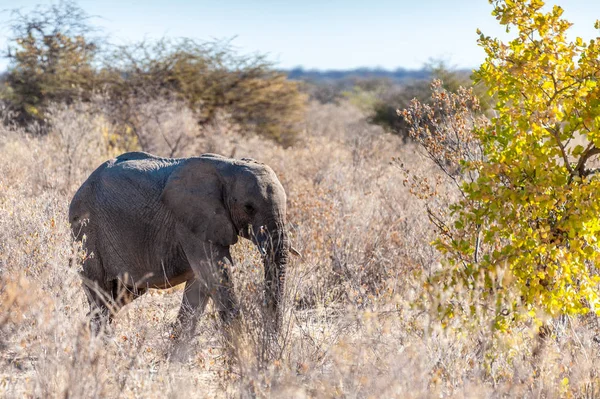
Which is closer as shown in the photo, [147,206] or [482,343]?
[482,343]

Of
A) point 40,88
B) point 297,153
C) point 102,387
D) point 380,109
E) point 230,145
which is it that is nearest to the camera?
point 102,387

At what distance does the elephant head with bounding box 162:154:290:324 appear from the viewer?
16.1 feet

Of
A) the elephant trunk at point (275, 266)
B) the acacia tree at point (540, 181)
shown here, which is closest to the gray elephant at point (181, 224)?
the elephant trunk at point (275, 266)

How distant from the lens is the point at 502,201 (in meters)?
4.30

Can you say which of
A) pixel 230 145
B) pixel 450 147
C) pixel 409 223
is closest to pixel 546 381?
pixel 450 147

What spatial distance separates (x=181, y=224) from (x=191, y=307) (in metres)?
0.63

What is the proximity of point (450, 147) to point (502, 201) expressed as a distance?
4.96ft

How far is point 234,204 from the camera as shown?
5.17m

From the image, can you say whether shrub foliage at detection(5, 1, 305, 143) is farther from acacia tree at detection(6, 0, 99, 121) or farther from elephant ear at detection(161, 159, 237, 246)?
elephant ear at detection(161, 159, 237, 246)

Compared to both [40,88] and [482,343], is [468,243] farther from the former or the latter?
[40,88]

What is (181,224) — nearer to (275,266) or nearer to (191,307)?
(191,307)

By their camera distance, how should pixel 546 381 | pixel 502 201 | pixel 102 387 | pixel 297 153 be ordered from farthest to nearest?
pixel 297 153
pixel 502 201
pixel 546 381
pixel 102 387

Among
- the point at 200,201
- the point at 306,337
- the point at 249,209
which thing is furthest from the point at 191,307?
the point at 306,337

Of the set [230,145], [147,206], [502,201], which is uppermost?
[502,201]
